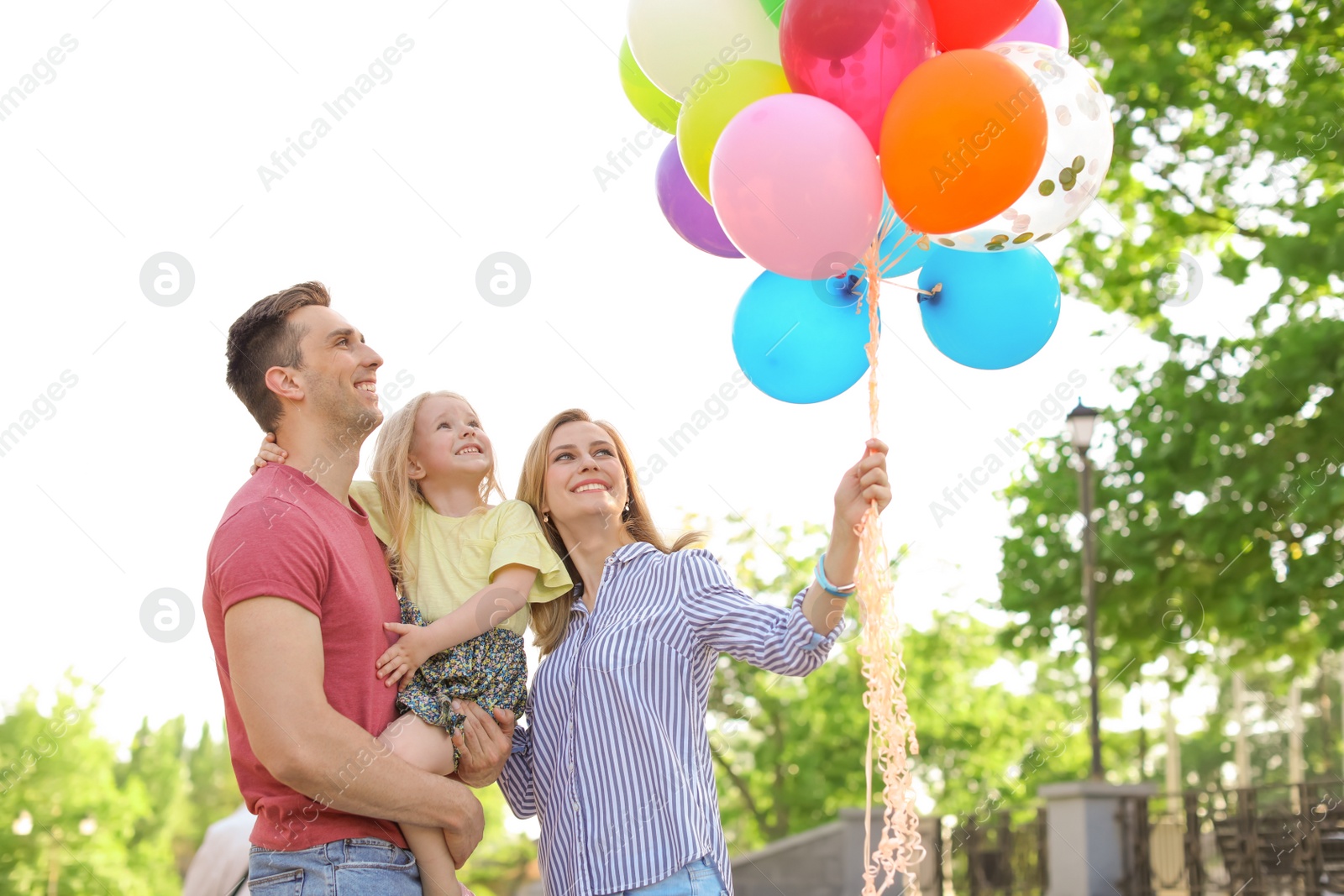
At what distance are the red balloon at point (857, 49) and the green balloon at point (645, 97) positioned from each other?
2.65 ft

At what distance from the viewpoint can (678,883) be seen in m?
2.79

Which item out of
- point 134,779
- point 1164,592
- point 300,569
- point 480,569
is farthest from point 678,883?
point 134,779

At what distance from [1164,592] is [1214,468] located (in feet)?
5.06

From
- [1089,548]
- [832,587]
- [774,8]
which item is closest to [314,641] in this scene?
[832,587]

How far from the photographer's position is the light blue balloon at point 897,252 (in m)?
3.25

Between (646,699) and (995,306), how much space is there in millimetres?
1529

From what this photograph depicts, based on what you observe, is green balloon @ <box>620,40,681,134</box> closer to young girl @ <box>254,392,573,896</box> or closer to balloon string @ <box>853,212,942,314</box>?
balloon string @ <box>853,212,942,314</box>

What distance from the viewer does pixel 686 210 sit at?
12.3ft

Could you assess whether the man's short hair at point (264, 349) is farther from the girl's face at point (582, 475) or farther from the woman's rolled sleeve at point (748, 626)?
the woman's rolled sleeve at point (748, 626)

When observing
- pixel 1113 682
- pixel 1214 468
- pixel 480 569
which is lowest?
pixel 480 569

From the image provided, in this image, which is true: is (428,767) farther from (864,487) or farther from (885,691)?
(864,487)

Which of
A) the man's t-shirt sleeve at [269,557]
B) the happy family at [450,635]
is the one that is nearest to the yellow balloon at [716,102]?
the happy family at [450,635]

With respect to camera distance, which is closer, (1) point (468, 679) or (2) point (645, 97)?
(1) point (468, 679)

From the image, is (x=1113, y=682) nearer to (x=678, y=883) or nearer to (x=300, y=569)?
(x=678, y=883)
